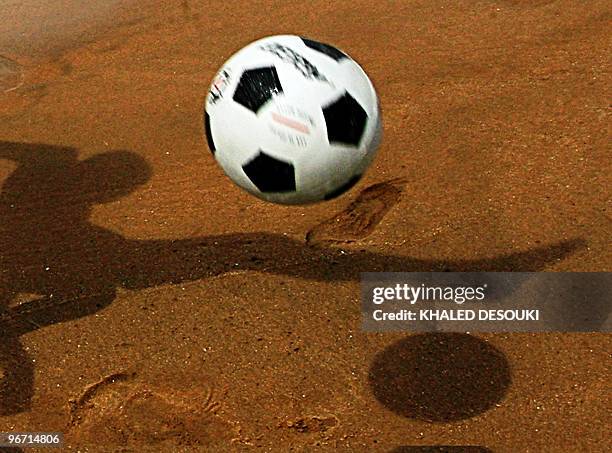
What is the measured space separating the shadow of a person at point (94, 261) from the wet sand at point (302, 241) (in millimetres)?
18

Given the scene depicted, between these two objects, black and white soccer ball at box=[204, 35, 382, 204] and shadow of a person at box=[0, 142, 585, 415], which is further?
shadow of a person at box=[0, 142, 585, 415]

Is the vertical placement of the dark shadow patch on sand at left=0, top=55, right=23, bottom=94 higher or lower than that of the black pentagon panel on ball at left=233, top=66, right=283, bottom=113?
lower

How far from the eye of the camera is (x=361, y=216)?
6.48m

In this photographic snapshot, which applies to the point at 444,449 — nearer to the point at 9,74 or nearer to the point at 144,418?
the point at 144,418

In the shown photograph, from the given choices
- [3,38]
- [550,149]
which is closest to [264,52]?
[550,149]

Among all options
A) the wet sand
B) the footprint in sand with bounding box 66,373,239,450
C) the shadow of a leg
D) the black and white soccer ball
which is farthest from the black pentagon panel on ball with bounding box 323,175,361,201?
the shadow of a leg

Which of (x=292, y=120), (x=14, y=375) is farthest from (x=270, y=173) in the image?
(x=14, y=375)

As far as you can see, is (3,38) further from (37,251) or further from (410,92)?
(410,92)

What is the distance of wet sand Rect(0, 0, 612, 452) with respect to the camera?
524 centimetres

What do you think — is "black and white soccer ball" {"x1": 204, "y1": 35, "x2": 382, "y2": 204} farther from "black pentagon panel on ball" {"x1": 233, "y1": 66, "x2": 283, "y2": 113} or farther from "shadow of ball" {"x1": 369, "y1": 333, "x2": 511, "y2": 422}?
"shadow of ball" {"x1": 369, "y1": 333, "x2": 511, "y2": 422}

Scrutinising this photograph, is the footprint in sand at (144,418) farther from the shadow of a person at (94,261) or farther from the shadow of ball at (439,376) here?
the shadow of ball at (439,376)

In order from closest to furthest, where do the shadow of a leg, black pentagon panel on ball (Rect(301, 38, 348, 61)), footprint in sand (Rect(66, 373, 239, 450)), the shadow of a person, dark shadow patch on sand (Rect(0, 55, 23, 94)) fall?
black pentagon panel on ball (Rect(301, 38, 348, 61)) → footprint in sand (Rect(66, 373, 239, 450)) → the shadow of a leg → the shadow of a person → dark shadow patch on sand (Rect(0, 55, 23, 94))

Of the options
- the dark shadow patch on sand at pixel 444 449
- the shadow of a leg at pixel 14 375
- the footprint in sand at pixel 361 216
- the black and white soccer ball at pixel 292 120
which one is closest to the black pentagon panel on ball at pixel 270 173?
the black and white soccer ball at pixel 292 120

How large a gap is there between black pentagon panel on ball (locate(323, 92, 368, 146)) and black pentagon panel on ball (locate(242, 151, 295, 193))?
28 centimetres
